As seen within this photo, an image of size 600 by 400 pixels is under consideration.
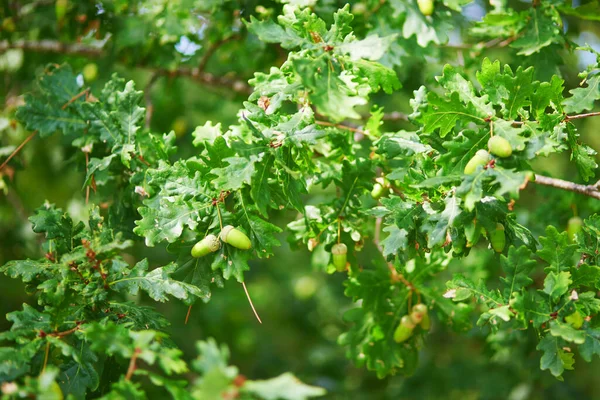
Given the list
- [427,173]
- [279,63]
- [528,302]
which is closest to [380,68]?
[427,173]

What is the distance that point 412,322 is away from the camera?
1440mm

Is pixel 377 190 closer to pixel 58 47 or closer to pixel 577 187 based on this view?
pixel 577 187

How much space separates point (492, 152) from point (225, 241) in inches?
30.3

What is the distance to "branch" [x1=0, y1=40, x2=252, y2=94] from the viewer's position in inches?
115

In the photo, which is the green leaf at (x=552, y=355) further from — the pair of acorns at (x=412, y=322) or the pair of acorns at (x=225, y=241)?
the pair of acorns at (x=225, y=241)

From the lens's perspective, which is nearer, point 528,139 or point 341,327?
point 528,139

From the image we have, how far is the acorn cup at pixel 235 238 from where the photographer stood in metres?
1.56

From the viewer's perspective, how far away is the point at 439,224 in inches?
59.7

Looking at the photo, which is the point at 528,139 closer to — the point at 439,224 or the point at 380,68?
the point at 439,224

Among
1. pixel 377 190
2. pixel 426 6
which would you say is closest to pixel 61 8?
pixel 426 6

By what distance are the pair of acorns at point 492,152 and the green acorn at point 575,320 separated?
47 cm

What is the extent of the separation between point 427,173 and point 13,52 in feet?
9.20

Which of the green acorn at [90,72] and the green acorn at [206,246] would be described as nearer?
the green acorn at [206,246]

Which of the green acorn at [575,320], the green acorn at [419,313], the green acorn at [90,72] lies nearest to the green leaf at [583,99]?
the green acorn at [575,320]
